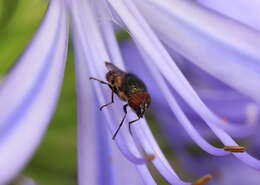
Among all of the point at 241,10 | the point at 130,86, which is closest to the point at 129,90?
the point at 130,86

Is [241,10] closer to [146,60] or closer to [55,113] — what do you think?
[146,60]

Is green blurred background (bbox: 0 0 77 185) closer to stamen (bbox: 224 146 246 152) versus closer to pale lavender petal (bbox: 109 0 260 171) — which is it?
pale lavender petal (bbox: 109 0 260 171)

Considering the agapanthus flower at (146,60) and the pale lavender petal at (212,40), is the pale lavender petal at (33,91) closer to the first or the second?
the agapanthus flower at (146,60)

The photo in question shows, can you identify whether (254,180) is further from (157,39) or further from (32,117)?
(32,117)

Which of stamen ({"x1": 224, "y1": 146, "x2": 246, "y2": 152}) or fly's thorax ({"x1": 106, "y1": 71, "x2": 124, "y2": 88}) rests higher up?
fly's thorax ({"x1": 106, "y1": 71, "x2": 124, "y2": 88})

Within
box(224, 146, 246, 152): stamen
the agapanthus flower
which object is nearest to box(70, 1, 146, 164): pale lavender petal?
the agapanthus flower

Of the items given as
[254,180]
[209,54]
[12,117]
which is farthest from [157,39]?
[254,180]
